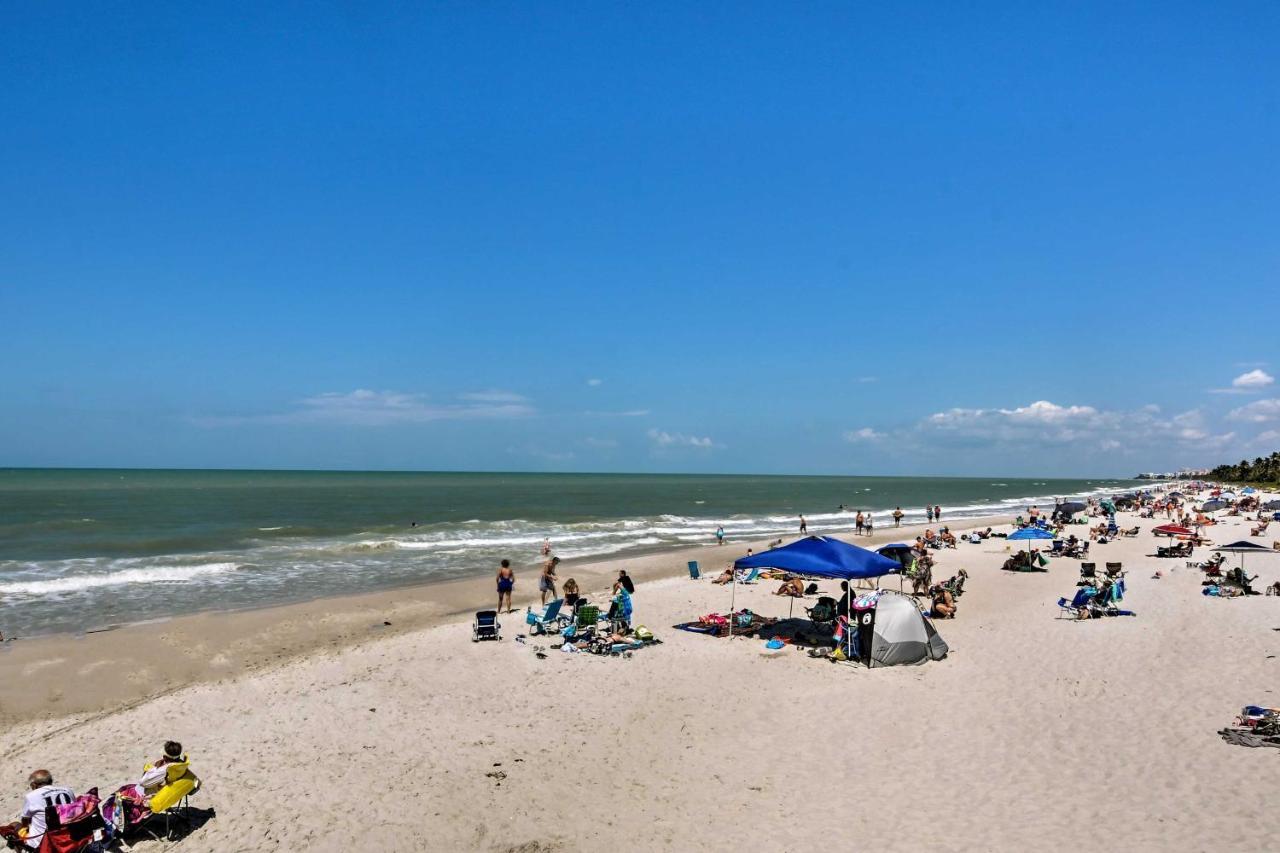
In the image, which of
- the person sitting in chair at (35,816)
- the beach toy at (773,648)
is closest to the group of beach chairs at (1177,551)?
the beach toy at (773,648)

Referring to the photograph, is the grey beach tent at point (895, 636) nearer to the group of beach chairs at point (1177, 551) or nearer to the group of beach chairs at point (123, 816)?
the group of beach chairs at point (123, 816)

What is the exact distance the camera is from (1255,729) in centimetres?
898

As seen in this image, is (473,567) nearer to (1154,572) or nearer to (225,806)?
(225,806)

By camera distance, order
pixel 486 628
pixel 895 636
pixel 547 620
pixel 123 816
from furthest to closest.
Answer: pixel 547 620 → pixel 486 628 → pixel 895 636 → pixel 123 816

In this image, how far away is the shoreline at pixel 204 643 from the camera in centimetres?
1191

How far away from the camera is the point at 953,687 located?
11.4 metres

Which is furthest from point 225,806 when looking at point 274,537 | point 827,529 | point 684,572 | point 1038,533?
point 827,529

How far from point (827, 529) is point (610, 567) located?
71.5 ft

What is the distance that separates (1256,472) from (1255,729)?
115083 mm

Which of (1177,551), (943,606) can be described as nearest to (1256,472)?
(1177,551)

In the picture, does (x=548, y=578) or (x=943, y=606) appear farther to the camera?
(x=548, y=578)

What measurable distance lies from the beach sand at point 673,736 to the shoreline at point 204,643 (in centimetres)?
10

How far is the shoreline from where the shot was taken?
469 inches

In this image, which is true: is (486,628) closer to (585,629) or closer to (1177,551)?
(585,629)
